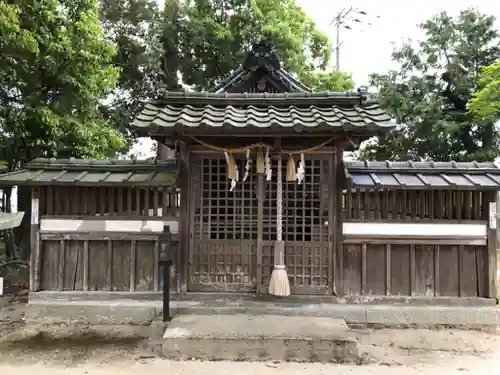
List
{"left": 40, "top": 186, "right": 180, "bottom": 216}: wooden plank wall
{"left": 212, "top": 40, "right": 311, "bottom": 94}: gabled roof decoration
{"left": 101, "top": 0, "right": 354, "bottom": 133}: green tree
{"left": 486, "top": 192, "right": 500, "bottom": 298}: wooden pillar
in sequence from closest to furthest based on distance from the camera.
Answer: {"left": 486, "top": 192, "right": 500, "bottom": 298}: wooden pillar < {"left": 40, "top": 186, "right": 180, "bottom": 216}: wooden plank wall < {"left": 212, "top": 40, "right": 311, "bottom": 94}: gabled roof decoration < {"left": 101, "top": 0, "right": 354, "bottom": 133}: green tree

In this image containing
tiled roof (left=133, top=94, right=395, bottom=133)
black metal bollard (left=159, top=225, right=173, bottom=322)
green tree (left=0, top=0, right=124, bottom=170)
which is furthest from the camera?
green tree (left=0, top=0, right=124, bottom=170)

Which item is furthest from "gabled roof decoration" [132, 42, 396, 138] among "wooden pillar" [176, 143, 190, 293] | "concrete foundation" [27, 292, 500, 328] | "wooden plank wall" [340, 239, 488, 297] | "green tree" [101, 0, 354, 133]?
"green tree" [101, 0, 354, 133]

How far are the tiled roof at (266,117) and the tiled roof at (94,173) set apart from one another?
1.16 m

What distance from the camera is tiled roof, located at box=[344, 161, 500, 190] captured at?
722 cm

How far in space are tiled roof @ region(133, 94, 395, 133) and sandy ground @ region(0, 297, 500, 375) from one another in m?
3.24

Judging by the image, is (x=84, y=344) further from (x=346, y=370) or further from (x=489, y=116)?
(x=489, y=116)

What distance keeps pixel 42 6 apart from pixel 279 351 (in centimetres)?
979

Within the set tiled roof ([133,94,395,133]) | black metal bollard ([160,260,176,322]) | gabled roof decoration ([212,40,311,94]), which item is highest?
gabled roof decoration ([212,40,311,94])

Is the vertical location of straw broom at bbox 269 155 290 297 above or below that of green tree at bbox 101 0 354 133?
below

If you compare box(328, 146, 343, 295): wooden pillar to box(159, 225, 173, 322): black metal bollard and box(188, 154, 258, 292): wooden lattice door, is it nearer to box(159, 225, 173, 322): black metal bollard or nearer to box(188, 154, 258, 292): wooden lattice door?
box(188, 154, 258, 292): wooden lattice door

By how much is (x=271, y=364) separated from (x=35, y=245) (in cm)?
469

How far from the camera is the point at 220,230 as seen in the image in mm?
7562

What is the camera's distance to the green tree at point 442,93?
852 inches

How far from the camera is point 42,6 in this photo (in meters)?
10.4
